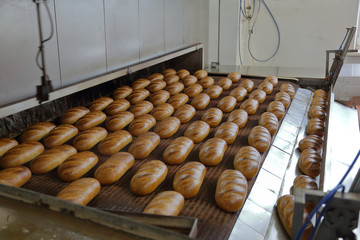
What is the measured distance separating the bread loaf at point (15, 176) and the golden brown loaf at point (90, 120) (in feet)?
2.21

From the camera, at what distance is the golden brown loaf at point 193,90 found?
11.6 ft

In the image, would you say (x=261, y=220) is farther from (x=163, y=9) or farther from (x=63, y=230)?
(x=163, y=9)

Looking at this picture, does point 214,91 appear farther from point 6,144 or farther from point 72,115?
point 6,144

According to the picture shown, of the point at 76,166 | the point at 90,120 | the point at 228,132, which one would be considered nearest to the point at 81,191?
the point at 76,166

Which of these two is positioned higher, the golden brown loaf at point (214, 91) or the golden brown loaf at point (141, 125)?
the golden brown loaf at point (214, 91)

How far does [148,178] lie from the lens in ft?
6.33

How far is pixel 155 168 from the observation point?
80.0 inches

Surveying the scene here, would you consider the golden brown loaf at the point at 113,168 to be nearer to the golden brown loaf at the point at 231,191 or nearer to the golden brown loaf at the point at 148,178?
the golden brown loaf at the point at 148,178

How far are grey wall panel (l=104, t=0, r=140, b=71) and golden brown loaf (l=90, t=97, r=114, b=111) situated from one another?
0.33 meters

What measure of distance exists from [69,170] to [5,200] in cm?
74

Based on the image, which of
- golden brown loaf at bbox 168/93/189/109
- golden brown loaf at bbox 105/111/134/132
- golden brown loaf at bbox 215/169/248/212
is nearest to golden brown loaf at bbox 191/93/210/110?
golden brown loaf at bbox 168/93/189/109

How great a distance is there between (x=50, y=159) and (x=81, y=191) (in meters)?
0.44

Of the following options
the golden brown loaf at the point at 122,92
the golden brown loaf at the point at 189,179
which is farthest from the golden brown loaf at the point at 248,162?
the golden brown loaf at the point at 122,92

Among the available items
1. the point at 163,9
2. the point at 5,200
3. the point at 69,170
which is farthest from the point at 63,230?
the point at 163,9
